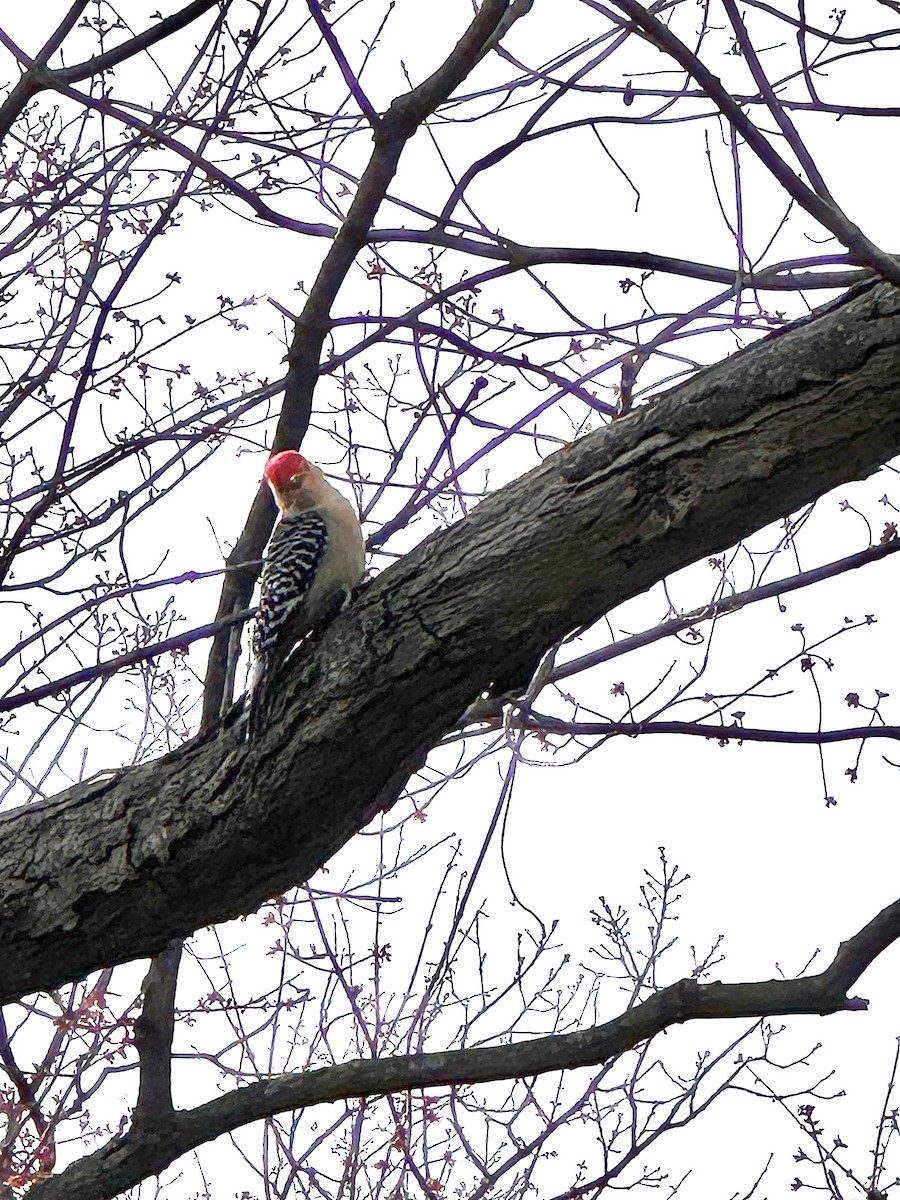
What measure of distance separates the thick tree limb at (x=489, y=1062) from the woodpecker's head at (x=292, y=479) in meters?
1.64

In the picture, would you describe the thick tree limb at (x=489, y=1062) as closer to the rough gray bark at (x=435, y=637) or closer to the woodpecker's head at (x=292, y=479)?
the rough gray bark at (x=435, y=637)

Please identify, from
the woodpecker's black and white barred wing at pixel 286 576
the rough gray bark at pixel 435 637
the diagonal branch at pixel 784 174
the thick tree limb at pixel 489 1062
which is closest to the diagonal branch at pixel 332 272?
the woodpecker's black and white barred wing at pixel 286 576

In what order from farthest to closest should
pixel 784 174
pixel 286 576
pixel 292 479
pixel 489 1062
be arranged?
pixel 292 479, pixel 286 576, pixel 489 1062, pixel 784 174

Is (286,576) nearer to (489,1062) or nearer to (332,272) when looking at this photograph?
(332,272)

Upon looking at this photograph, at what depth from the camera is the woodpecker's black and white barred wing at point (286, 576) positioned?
3.50 m

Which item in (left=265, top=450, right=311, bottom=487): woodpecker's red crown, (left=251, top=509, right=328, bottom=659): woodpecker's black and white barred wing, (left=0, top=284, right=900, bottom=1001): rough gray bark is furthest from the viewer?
(left=265, top=450, right=311, bottom=487): woodpecker's red crown

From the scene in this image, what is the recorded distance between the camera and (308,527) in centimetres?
397

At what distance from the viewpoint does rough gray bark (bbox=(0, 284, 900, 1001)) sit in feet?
8.26

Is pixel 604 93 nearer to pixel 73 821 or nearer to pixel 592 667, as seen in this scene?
pixel 592 667

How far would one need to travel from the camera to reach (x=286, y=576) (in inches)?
143

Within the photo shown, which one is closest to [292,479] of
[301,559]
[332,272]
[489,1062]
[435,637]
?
[301,559]

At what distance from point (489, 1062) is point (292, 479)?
6.56 feet

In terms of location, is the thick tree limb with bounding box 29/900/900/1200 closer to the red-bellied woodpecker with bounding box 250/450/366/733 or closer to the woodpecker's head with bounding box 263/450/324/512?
the red-bellied woodpecker with bounding box 250/450/366/733

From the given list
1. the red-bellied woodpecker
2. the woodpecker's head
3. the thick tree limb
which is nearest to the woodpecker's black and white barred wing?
the red-bellied woodpecker
